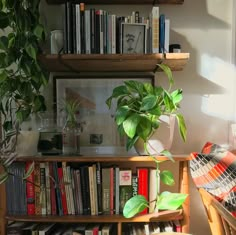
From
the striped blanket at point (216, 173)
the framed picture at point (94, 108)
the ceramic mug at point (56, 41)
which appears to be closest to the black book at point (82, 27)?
the ceramic mug at point (56, 41)

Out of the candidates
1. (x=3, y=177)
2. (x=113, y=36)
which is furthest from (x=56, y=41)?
(x=3, y=177)

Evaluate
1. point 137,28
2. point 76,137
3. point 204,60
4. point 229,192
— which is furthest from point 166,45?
point 229,192

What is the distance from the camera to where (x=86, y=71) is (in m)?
1.71

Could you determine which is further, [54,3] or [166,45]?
[54,3]

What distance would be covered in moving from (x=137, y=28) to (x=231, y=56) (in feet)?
2.04

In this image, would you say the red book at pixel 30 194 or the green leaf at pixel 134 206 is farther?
the red book at pixel 30 194

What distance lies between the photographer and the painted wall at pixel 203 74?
171cm

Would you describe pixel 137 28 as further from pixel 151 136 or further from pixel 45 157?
pixel 45 157

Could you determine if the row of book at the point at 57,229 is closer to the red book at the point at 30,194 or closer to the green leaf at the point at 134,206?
the red book at the point at 30,194

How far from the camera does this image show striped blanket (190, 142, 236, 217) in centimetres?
131

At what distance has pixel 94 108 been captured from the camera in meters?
1.68

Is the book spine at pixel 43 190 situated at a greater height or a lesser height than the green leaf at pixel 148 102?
lesser

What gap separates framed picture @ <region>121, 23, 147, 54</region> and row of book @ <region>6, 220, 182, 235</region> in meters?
0.97

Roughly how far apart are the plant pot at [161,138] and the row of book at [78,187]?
0.13 meters
